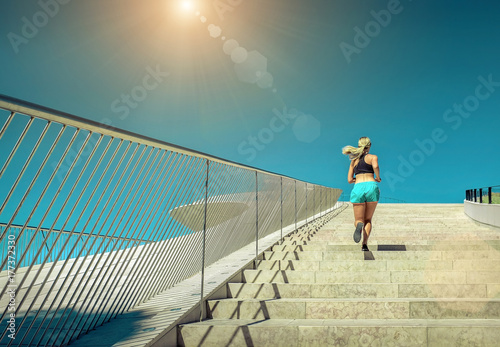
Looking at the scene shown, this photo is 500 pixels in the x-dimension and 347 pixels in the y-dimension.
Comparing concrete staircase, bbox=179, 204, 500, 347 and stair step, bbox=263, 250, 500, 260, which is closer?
concrete staircase, bbox=179, 204, 500, 347

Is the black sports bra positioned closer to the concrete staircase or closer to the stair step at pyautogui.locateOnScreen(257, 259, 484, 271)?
the concrete staircase

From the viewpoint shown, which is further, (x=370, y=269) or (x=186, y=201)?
(x=370, y=269)

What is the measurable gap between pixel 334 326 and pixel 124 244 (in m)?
1.87

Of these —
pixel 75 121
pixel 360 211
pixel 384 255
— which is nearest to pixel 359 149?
pixel 360 211

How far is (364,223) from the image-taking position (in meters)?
7.46

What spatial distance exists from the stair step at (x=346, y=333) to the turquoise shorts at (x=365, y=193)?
120 inches

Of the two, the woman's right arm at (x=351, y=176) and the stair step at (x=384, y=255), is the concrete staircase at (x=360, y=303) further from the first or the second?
the woman's right arm at (x=351, y=176)

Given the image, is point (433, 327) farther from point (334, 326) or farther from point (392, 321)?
point (334, 326)

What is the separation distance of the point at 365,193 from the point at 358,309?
2882 millimetres

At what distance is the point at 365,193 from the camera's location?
7.27m

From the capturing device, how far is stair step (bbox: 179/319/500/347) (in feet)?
12.9

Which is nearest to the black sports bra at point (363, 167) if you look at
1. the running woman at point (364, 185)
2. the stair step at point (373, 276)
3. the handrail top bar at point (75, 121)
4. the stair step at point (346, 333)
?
the running woman at point (364, 185)

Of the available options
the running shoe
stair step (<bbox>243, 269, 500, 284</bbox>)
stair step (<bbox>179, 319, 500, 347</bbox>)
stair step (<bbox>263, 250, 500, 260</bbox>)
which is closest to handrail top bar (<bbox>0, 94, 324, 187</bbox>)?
stair step (<bbox>179, 319, 500, 347</bbox>)

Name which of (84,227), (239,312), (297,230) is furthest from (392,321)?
(297,230)
